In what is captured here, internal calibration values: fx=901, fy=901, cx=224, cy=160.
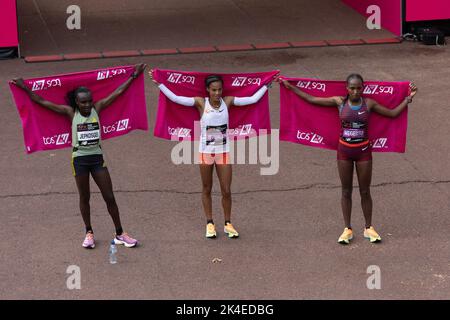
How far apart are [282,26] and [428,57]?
3440 mm

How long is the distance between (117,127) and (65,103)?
2.12ft

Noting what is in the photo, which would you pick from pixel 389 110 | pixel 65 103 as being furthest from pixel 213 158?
pixel 389 110

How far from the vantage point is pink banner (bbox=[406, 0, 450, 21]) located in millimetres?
17188

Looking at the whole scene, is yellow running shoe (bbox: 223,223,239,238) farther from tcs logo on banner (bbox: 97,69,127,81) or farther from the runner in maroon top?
tcs logo on banner (bbox: 97,69,127,81)

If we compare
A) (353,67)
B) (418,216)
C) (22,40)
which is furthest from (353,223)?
(22,40)

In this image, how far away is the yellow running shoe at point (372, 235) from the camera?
9.59m

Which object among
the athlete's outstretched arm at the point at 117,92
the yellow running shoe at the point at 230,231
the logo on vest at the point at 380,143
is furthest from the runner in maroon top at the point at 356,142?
the athlete's outstretched arm at the point at 117,92

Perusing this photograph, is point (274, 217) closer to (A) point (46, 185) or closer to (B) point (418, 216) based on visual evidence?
(B) point (418, 216)

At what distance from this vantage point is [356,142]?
9414 mm

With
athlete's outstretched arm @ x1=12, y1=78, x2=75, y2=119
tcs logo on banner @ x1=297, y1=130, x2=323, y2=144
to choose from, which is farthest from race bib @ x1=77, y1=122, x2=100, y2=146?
tcs logo on banner @ x1=297, y1=130, x2=323, y2=144

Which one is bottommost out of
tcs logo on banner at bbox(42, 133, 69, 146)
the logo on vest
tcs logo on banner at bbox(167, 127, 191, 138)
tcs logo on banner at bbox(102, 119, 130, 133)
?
the logo on vest

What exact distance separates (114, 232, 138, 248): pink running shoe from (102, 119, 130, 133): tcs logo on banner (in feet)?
3.89

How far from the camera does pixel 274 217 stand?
10352 millimetres

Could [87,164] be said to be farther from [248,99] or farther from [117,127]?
[248,99]
